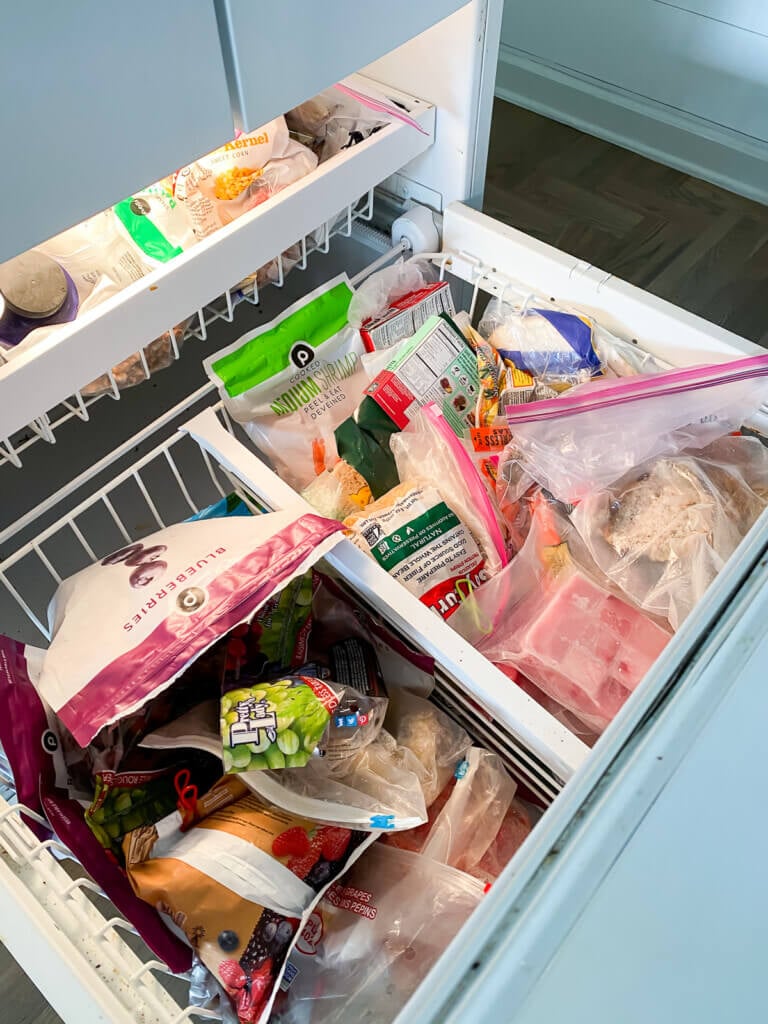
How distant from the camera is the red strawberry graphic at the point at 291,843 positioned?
2.02 ft

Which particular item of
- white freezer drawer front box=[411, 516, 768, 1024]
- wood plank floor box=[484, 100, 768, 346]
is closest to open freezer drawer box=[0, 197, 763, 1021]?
white freezer drawer front box=[411, 516, 768, 1024]

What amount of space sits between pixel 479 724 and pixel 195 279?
51 cm

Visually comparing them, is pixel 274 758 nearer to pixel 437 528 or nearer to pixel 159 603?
pixel 159 603

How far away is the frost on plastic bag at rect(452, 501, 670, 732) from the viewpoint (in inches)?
27.2

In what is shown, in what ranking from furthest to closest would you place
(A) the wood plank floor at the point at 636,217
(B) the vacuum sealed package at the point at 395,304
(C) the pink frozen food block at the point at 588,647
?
(A) the wood plank floor at the point at 636,217, (B) the vacuum sealed package at the point at 395,304, (C) the pink frozen food block at the point at 588,647

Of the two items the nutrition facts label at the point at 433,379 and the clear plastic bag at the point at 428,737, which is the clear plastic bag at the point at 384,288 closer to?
the nutrition facts label at the point at 433,379

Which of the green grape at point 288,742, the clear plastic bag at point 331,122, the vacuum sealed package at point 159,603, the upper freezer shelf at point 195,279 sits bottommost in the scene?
the green grape at point 288,742

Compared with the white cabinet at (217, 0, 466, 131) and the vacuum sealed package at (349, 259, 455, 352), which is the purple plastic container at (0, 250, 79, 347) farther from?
the vacuum sealed package at (349, 259, 455, 352)

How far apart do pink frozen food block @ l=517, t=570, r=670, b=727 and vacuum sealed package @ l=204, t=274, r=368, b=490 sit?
306 mm

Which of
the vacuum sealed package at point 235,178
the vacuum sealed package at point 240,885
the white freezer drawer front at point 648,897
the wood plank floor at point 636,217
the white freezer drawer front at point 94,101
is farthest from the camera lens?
the wood plank floor at point 636,217

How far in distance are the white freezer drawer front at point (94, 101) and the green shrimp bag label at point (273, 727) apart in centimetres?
38

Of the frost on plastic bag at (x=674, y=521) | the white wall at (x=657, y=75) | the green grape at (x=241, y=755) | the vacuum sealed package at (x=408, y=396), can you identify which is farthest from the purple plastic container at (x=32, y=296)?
the white wall at (x=657, y=75)

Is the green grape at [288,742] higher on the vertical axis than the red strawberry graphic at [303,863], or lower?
higher

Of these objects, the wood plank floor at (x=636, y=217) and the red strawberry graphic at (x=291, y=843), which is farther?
the wood plank floor at (x=636, y=217)
